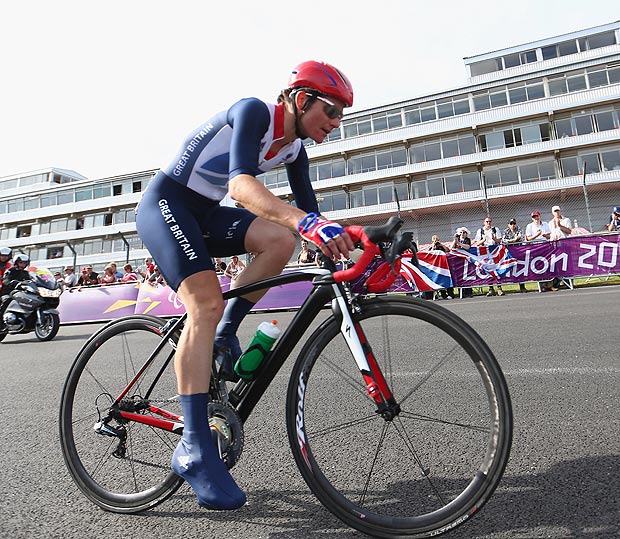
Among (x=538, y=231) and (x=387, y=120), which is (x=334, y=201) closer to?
(x=387, y=120)

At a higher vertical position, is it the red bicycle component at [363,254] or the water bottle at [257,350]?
the red bicycle component at [363,254]

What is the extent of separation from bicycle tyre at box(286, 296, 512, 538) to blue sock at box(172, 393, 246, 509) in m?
0.29

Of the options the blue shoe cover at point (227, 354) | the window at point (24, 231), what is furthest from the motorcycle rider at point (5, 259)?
the window at point (24, 231)

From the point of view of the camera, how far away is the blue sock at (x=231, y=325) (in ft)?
6.96

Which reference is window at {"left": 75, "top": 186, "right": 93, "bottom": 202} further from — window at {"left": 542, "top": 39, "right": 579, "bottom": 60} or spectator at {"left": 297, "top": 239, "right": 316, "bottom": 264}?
window at {"left": 542, "top": 39, "right": 579, "bottom": 60}

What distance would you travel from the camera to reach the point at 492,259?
11.9 metres

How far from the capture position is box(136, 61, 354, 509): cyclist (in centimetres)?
172

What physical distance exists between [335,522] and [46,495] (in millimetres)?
1367

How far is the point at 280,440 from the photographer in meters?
2.60

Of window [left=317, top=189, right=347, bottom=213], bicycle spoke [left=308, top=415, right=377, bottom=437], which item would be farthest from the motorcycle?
window [left=317, top=189, right=347, bottom=213]

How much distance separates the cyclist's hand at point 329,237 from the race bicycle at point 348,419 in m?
0.06

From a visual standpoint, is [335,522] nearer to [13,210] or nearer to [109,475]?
[109,475]

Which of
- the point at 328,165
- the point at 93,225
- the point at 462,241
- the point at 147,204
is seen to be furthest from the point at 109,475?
the point at 93,225

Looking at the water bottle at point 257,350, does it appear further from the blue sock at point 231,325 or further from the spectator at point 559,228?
the spectator at point 559,228
